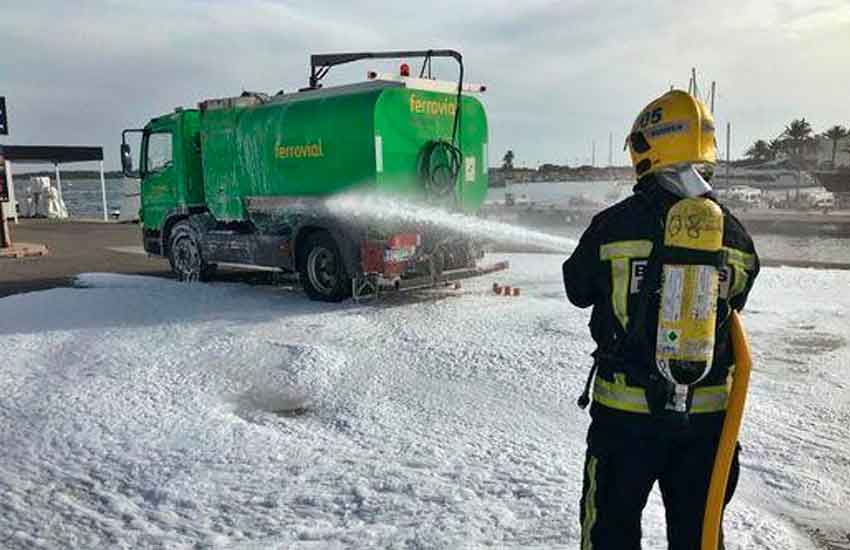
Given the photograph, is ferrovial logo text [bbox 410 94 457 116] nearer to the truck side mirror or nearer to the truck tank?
the truck tank

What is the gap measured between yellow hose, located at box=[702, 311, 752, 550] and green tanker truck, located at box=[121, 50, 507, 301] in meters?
6.83

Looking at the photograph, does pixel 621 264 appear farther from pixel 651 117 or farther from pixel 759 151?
pixel 759 151

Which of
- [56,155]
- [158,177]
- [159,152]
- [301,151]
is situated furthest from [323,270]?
[56,155]

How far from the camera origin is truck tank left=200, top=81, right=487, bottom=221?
923cm

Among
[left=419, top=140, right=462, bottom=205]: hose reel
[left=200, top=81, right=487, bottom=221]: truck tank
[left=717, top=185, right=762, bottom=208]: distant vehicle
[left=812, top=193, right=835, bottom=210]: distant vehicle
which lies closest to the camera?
[left=200, top=81, right=487, bottom=221]: truck tank

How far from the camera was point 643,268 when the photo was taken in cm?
236

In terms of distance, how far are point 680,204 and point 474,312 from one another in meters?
6.50

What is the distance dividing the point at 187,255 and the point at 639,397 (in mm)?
10766

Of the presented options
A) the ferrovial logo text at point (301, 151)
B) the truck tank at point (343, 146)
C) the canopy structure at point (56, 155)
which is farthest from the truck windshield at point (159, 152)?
the canopy structure at point (56, 155)

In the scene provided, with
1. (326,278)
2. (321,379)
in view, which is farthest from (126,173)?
(321,379)

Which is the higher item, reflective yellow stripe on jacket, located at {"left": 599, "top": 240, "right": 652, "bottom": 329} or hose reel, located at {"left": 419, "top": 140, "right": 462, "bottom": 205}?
hose reel, located at {"left": 419, "top": 140, "right": 462, "bottom": 205}

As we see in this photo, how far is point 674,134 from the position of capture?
240 cm

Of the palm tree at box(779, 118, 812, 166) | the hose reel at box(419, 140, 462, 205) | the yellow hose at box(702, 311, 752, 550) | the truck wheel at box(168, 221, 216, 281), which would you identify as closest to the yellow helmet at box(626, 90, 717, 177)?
the yellow hose at box(702, 311, 752, 550)

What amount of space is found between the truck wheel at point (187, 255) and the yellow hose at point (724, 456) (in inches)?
408
